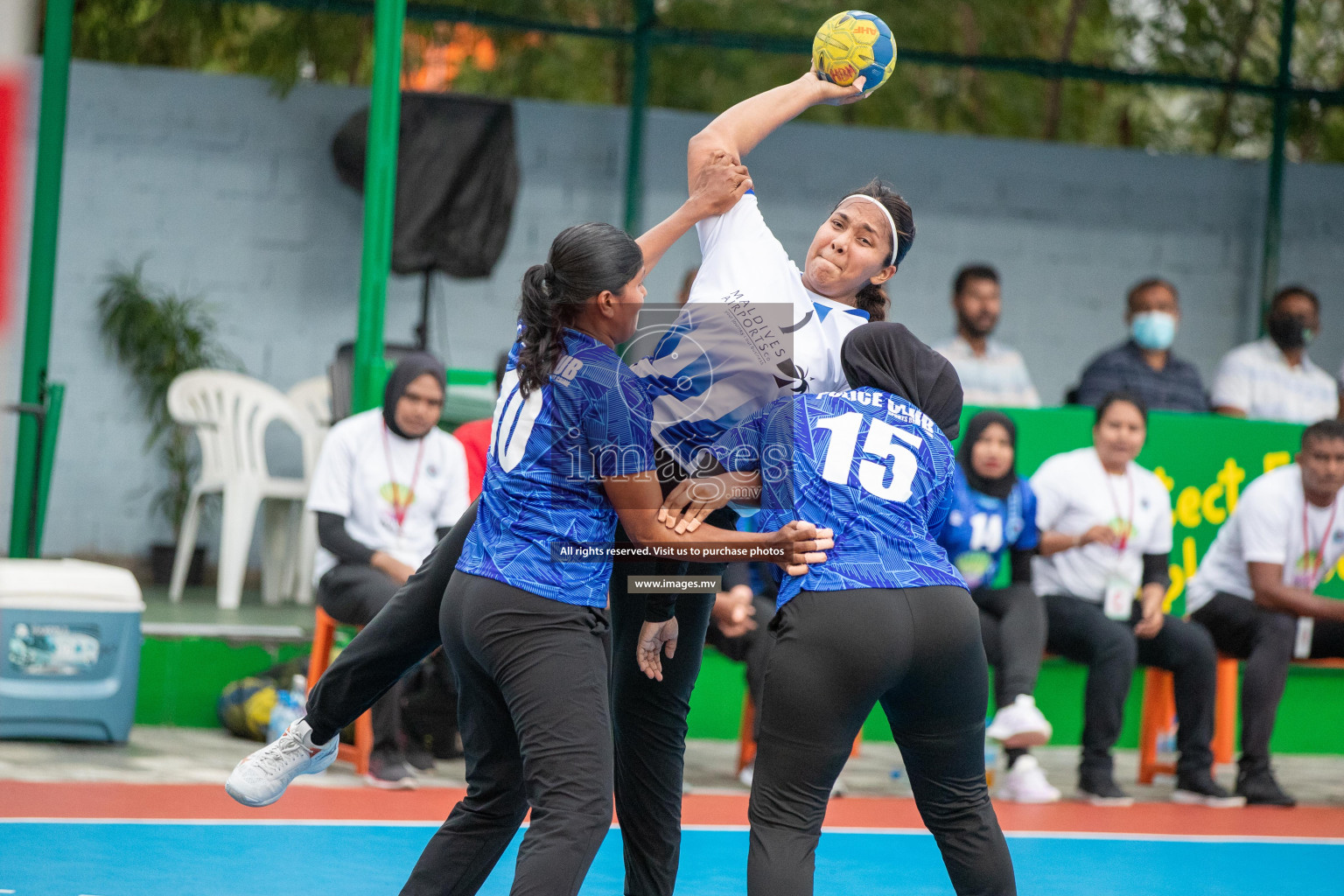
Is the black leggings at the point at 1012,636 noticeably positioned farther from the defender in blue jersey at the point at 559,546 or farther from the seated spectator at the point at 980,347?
the defender in blue jersey at the point at 559,546

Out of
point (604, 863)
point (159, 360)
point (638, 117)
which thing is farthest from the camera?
point (638, 117)

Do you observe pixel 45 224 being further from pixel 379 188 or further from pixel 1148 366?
pixel 1148 366

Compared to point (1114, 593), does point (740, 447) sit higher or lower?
higher

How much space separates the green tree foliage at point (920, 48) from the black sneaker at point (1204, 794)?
6209mm

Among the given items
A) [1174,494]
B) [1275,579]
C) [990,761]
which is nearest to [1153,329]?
[1174,494]

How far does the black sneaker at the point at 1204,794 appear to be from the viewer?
6816 millimetres

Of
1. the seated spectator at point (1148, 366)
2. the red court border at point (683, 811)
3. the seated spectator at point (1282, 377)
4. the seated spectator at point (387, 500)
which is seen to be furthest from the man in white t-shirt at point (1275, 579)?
the seated spectator at point (387, 500)

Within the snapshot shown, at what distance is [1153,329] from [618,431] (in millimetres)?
5739

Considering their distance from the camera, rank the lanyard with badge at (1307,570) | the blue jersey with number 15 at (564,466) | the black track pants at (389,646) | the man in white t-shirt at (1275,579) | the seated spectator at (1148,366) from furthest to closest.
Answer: the seated spectator at (1148,366)
the lanyard with badge at (1307,570)
the man in white t-shirt at (1275,579)
the black track pants at (389,646)
the blue jersey with number 15 at (564,466)

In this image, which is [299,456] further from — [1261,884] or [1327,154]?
[1327,154]

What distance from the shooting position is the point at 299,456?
973cm

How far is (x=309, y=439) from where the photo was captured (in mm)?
9148

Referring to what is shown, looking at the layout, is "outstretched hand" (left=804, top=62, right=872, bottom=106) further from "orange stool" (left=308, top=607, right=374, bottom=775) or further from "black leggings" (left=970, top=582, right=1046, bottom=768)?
"orange stool" (left=308, top=607, right=374, bottom=775)

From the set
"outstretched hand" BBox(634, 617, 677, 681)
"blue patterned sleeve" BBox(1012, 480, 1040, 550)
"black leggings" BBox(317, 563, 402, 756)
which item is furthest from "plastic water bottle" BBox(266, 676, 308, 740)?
"blue patterned sleeve" BBox(1012, 480, 1040, 550)
